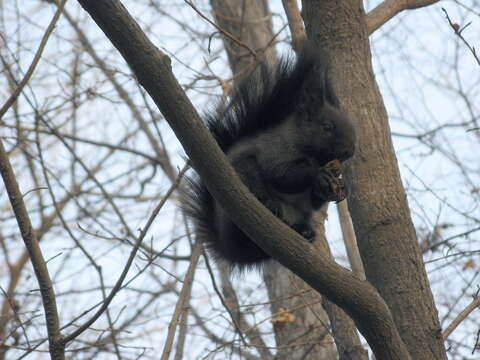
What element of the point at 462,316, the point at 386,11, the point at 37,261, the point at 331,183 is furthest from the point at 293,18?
the point at 37,261

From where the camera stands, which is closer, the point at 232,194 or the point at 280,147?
the point at 232,194

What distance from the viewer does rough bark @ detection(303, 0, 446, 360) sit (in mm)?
2719

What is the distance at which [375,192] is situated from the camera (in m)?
2.90

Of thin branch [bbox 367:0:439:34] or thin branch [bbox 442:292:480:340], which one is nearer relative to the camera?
thin branch [bbox 442:292:480:340]

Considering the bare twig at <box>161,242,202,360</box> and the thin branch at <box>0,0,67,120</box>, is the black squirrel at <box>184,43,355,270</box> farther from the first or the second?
the thin branch at <box>0,0,67,120</box>

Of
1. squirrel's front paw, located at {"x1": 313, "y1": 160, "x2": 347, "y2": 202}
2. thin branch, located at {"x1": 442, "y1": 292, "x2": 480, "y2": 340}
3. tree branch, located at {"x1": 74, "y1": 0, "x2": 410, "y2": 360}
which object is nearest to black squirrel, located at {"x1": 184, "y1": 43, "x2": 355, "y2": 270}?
squirrel's front paw, located at {"x1": 313, "y1": 160, "x2": 347, "y2": 202}

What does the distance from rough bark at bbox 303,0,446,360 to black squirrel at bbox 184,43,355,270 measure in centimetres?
11

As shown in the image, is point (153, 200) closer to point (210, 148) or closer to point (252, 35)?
point (252, 35)

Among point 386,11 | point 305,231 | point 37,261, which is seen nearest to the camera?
point 37,261

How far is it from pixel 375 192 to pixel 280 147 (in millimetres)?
561

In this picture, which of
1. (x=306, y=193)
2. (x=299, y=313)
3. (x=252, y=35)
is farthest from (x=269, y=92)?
(x=252, y=35)

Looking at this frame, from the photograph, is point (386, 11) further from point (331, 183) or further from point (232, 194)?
point (232, 194)

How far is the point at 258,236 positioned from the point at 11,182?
1139 mm

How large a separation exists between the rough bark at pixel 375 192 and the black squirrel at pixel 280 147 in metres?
0.11
